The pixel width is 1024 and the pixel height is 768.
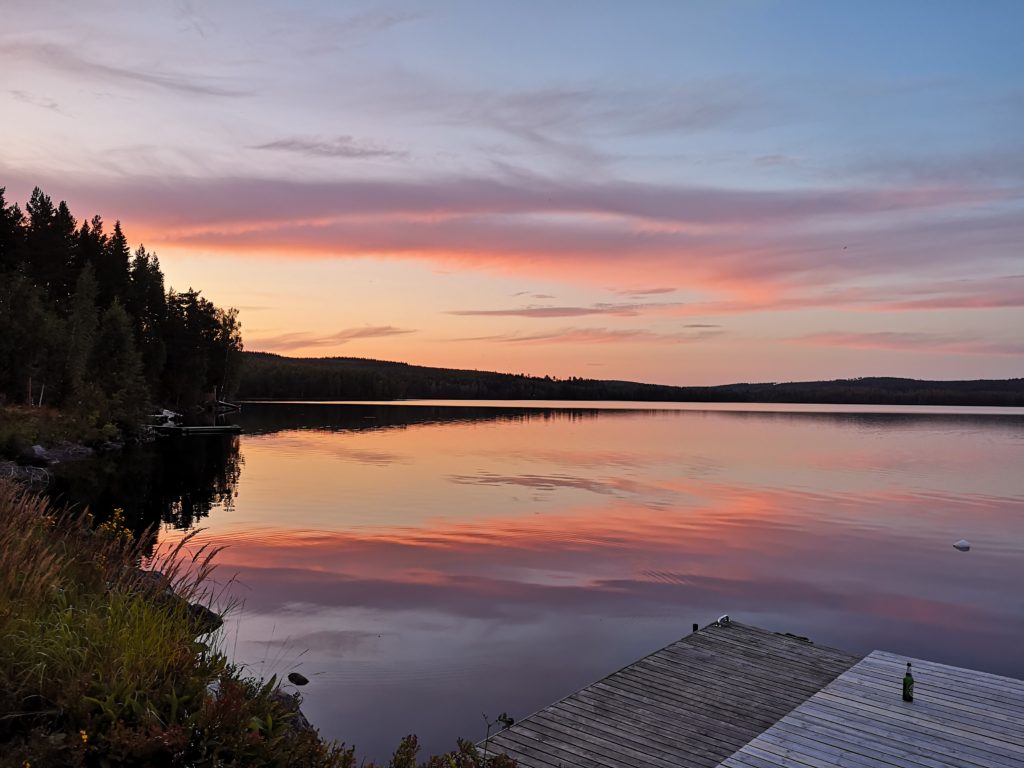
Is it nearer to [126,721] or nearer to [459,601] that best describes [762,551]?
[459,601]

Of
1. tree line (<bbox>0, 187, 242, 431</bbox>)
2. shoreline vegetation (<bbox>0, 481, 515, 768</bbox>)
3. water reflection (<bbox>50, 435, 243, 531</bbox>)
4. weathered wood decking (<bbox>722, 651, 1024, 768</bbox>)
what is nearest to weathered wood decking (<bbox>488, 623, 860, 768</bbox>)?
weathered wood decking (<bbox>722, 651, 1024, 768</bbox>)

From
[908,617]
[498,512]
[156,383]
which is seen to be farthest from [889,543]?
[156,383]

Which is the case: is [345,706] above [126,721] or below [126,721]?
below

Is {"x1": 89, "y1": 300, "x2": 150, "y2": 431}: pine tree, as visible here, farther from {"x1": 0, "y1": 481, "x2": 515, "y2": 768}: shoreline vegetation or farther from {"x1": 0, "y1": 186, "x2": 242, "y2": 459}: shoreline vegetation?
{"x1": 0, "y1": 481, "x2": 515, "y2": 768}: shoreline vegetation

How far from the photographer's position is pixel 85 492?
3809 cm

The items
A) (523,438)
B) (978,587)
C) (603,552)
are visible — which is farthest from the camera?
(523,438)

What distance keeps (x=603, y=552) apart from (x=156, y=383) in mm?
93220

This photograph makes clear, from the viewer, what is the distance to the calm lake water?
17828 millimetres

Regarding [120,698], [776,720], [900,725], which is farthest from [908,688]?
[120,698]

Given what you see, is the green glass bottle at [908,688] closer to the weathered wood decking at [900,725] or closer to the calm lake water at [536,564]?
the weathered wood decking at [900,725]

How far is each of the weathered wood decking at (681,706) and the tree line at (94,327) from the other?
2447 inches

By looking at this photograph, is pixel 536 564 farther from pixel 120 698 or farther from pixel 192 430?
pixel 192 430

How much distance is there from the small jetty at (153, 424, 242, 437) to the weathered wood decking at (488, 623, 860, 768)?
263ft

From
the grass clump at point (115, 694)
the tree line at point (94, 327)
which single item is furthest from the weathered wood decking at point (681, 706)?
the tree line at point (94, 327)
